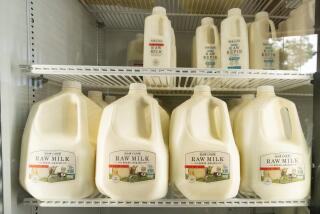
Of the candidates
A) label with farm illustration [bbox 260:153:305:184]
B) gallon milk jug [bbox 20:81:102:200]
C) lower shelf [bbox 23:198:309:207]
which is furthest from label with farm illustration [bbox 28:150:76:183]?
label with farm illustration [bbox 260:153:305:184]

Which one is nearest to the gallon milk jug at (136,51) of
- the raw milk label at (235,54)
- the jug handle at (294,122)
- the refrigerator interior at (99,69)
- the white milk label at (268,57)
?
the refrigerator interior at (99,69)

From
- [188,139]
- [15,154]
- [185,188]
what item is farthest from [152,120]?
[15,154]

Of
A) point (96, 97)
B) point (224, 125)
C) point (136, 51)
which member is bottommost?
point (224, 125)

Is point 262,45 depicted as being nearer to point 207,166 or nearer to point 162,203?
point 207,166

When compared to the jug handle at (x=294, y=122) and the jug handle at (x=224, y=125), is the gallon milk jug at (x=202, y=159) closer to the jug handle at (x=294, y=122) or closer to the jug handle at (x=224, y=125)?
the jug handle at (x=224, y=125)

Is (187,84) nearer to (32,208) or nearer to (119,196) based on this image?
(119,196)

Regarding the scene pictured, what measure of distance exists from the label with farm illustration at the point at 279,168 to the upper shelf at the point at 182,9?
2.73 ft

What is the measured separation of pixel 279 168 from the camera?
1008 millimetres

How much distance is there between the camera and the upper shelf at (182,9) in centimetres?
147

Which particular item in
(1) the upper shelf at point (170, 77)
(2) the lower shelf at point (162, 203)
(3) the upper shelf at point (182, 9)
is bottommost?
(2) the lower shelf at point (162, 203)

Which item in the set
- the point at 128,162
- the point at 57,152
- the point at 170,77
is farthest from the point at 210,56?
the point at 57,152

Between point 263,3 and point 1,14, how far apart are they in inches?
49.5

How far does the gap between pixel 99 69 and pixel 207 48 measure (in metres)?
0.51

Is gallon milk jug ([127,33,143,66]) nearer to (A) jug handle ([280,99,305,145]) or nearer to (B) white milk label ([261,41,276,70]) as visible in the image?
(B) white milk label ([261,41,276,70])
